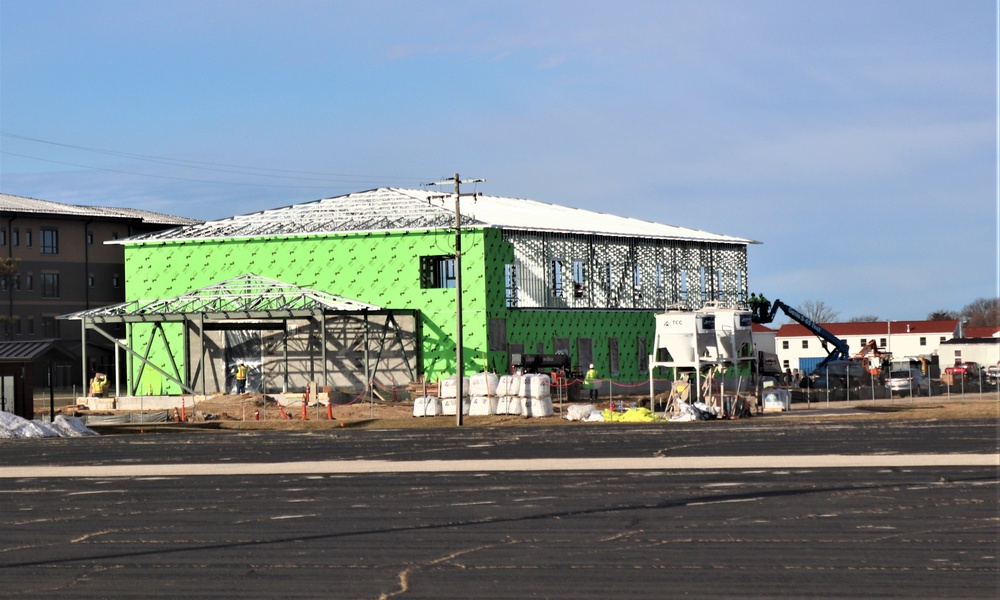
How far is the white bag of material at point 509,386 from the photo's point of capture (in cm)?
4953

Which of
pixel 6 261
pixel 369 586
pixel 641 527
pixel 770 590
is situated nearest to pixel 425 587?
pixel 369 586

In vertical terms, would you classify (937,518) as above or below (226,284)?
below

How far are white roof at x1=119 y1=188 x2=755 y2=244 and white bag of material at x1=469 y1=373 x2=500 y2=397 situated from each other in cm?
1451

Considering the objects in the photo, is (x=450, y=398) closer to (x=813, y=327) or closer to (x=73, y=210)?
(x=813, y=327)

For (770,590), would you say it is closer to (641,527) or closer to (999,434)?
(641,527)

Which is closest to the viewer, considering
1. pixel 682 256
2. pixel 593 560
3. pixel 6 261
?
pixel 593 560

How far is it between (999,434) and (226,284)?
141 feet

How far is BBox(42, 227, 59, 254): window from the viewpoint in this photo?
93.8 meters

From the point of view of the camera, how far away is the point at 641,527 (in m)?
18.0

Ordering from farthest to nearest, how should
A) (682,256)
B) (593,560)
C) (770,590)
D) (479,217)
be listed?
(682,256) < (479,217) < (593,560) < (770,590)

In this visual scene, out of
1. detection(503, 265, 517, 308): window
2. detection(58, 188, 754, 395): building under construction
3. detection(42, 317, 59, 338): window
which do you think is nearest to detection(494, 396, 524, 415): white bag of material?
detection(58, 188, 754, 395): building under construction

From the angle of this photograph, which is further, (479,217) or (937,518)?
(479,217)

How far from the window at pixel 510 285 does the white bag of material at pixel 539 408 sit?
669 inches

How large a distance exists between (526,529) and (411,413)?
35.7 metres
